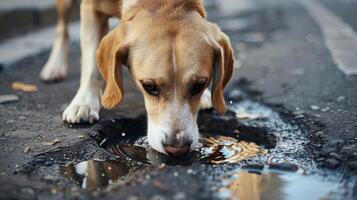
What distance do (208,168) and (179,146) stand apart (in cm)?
23

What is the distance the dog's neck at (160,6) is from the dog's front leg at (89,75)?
524 mm

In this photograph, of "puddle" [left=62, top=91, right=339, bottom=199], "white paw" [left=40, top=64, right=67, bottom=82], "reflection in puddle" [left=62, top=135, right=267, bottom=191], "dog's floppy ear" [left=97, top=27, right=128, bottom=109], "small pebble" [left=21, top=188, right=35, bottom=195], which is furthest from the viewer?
"white paw" [left=40, top=64, right=67, bottom=82]

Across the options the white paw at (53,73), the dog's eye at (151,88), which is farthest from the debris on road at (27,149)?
the white paw at (53,73)

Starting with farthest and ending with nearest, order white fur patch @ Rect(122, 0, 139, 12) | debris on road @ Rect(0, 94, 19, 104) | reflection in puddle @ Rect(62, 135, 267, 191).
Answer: debris on road @ Rect(0, 94, 19, 104) → white fur patch @ Rect(122, 0, 139, 12) → reflection in puddle @ Rect(62, 135, 267, 191)

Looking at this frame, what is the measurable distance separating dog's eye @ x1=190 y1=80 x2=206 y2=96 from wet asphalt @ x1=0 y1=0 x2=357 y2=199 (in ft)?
1.30

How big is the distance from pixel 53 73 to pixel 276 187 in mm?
2672

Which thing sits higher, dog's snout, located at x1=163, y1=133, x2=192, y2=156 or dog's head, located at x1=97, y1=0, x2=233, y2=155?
dog's head, located at x1=97, y1=0, x2=233, y2=155

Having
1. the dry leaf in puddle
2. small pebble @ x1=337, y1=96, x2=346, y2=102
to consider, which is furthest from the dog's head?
the dry leaf in puddle

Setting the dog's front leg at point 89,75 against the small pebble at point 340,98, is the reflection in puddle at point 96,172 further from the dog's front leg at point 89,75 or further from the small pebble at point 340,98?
the small pebble at point 340,98

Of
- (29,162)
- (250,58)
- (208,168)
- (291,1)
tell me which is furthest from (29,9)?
(291,1)

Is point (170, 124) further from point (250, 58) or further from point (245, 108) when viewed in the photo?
point (250, 58)

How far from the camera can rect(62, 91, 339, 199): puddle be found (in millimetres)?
2402

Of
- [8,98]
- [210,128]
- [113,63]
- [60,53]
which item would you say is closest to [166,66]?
[113,63]

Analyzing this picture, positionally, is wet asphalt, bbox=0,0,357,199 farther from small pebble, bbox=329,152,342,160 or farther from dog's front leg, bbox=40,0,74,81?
dog's front leg, bbox=40,0,74,81
